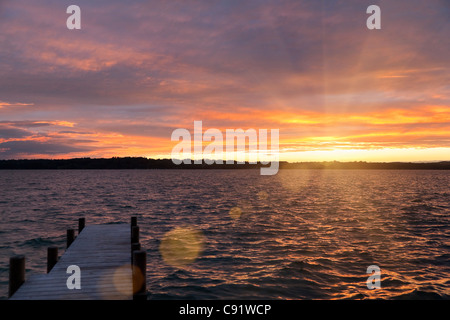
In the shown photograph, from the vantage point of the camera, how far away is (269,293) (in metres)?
12.8

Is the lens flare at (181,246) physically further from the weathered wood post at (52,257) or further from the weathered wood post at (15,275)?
the weathered wood post at (15,275)

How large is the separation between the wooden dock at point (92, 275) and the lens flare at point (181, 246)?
2.73 meters

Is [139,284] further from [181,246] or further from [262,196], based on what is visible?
[262,196]

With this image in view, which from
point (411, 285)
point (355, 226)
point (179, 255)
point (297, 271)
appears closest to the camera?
point (411, 285)

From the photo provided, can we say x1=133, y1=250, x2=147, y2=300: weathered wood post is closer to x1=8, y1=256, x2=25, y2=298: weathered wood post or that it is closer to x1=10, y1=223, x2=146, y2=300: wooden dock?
x1=10, y1=223, x2=146, y2=300: wooden dock

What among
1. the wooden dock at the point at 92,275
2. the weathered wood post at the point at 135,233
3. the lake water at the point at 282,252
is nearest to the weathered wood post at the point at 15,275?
the wooden dock at the point at 92,275

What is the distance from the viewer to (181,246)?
65.9ft

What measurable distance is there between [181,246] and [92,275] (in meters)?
9.41

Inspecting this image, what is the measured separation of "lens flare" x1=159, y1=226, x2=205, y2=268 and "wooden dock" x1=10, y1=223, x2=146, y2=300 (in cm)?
273

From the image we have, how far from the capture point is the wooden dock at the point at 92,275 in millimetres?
9281

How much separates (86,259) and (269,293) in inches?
269

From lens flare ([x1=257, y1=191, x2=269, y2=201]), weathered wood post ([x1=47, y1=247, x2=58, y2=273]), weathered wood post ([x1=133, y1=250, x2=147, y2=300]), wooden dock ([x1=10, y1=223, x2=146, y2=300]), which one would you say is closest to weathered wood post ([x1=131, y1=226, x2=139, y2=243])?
wooden dock ([x1=10, y1=223, x2=146, y2=300])
